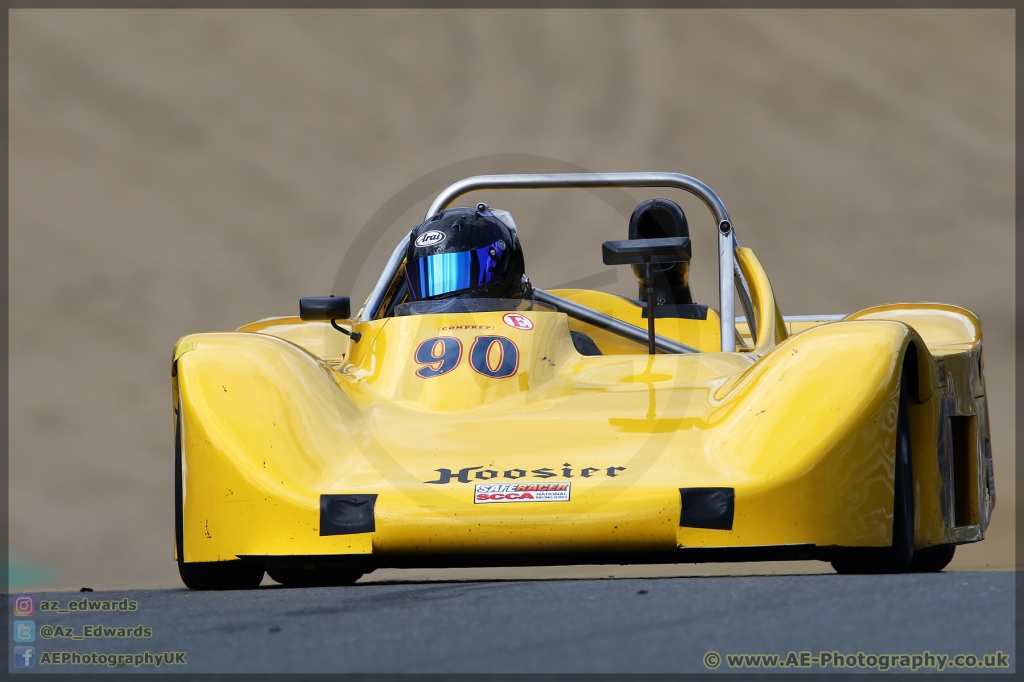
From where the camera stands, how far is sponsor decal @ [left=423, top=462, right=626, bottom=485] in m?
4.25

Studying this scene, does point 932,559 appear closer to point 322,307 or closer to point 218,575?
point 322,307

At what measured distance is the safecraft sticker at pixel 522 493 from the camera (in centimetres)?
415

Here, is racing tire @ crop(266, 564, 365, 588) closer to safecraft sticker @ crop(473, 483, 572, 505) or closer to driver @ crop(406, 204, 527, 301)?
driver @ crop(406, 204, 527, 301)

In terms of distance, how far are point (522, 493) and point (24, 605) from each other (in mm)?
1415

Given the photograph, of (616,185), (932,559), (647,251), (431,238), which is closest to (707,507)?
(647,251)

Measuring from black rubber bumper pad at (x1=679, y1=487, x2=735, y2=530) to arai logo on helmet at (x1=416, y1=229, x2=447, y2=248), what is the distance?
1.86 meters

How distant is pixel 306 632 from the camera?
9.87 ft

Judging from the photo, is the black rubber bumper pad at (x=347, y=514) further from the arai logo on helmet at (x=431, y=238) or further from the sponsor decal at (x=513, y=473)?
the arai logo on helmet at (x=431, y=238)

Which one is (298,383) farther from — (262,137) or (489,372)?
(262,137)

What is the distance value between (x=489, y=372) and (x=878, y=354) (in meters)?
1.39

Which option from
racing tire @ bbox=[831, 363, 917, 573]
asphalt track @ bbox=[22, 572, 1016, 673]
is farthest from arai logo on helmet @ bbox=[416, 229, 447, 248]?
asphalt track @ bbox=[22, 572, 1016, 673]

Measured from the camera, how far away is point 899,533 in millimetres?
4223

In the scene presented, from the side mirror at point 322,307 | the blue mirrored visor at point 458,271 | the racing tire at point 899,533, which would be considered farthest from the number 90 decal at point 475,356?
the racing tire at point 899,533

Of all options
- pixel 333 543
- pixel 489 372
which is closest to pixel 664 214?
pixel 489 372
